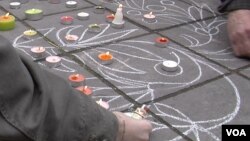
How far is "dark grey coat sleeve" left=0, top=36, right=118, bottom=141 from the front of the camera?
0.58 meters

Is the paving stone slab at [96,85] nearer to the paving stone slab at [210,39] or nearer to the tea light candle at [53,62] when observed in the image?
the tea light candle at [53,62]

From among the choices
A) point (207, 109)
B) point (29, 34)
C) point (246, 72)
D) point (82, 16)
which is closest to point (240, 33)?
point (246, 72)

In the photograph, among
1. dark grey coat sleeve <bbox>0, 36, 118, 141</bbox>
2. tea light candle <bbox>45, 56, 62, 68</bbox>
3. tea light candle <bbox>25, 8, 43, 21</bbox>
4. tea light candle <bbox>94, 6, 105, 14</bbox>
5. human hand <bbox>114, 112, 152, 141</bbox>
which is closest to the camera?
dark grey coat sleeve <bbox>0, 36, 118, 141</bbox>

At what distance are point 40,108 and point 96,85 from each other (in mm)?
537

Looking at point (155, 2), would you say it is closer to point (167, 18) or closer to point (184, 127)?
point (167, 18)

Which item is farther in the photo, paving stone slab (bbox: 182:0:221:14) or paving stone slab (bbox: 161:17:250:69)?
paving stone slab (bbox: 182:0:221:14)

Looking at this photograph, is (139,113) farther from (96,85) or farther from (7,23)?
(7,23)

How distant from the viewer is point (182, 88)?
1.16m

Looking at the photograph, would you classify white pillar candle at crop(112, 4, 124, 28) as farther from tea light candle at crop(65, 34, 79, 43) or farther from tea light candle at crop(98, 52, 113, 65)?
tea light candle at crop(98, 52, 113, 65)

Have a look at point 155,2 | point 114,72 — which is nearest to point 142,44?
point 114,72

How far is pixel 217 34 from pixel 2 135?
117 centimetres

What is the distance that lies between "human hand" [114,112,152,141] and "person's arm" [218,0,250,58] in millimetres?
611

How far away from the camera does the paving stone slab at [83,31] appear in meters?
1.42

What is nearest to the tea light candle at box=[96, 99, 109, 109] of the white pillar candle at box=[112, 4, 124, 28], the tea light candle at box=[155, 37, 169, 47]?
the tea light candle at box=[155, 37, 169, 47]
